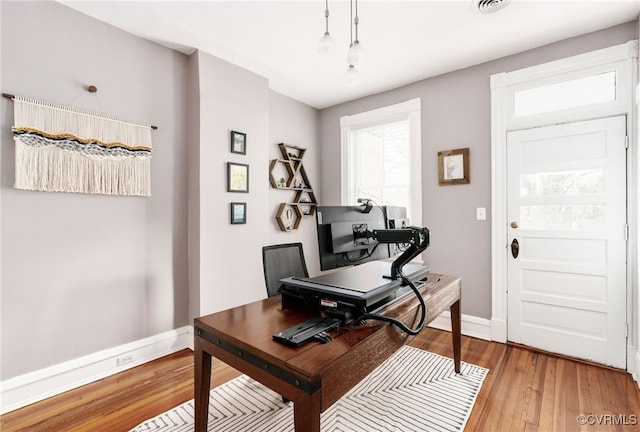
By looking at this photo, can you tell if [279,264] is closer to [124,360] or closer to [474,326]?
[124,360]

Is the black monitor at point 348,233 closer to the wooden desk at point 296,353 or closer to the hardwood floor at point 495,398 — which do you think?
the wooden desk at point 296,353

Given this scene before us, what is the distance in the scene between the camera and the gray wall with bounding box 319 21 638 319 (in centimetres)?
294

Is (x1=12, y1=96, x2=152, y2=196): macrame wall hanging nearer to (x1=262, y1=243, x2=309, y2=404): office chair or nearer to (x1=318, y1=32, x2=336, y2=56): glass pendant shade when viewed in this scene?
(x1=262, y1=243, x2=309, y2=404): office chair

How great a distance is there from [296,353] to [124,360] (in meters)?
2.06

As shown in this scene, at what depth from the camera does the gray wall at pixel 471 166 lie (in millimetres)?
2939

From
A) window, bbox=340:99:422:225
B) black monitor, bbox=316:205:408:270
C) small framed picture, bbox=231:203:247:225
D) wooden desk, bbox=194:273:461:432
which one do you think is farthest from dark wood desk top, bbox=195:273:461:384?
window, bbox=340:99:422:225

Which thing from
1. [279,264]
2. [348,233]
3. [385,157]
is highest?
[385,157]

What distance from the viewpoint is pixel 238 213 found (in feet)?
9.75

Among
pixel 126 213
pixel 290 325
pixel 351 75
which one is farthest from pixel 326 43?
pixel 126 213

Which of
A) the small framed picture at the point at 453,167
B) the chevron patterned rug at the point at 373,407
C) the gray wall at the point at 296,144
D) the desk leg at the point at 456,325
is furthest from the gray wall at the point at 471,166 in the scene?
the gray wall at the point at 296,144

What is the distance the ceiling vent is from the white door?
3.52 ft

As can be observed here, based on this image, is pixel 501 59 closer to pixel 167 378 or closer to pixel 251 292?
pixel 251 292

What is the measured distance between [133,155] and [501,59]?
11.0ft

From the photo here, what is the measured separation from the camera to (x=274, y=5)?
7.06 ft
